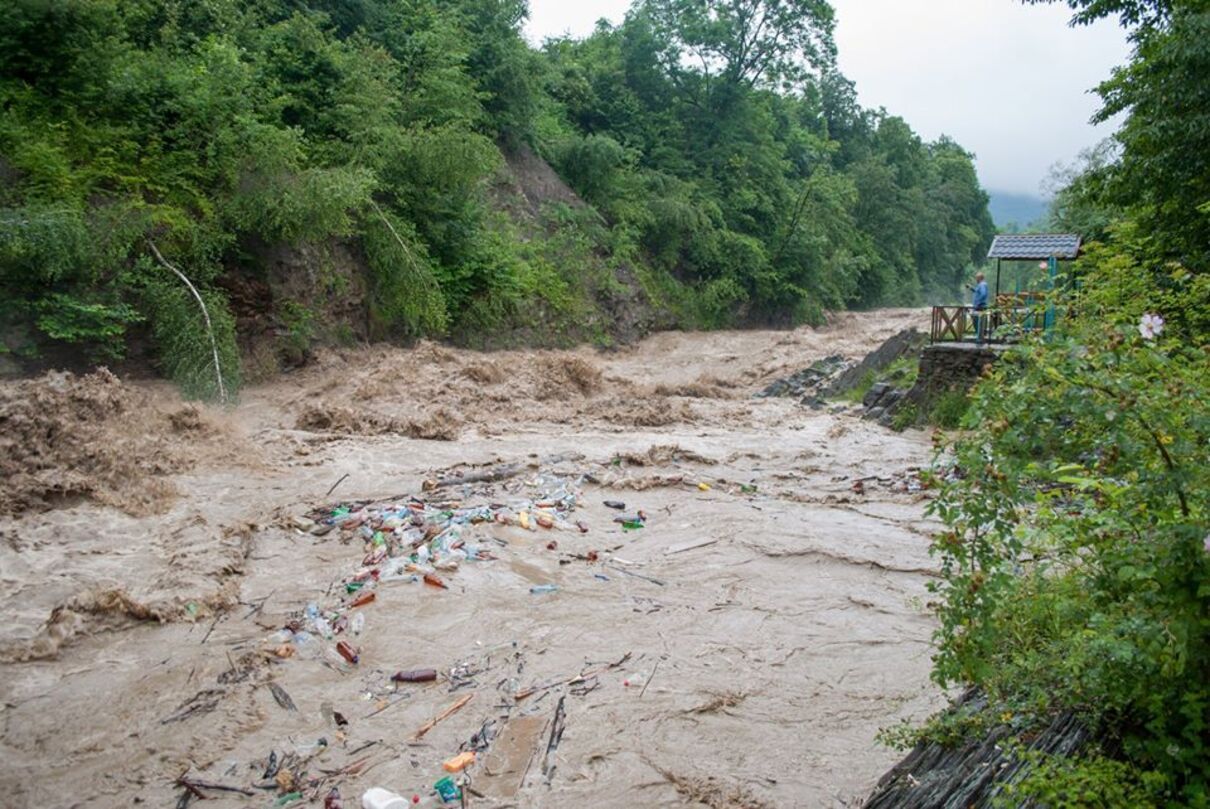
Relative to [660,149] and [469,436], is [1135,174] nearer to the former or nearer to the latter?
[469,436]

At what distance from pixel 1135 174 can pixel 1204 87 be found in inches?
48.9

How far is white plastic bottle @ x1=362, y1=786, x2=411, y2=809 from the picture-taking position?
4082 mm

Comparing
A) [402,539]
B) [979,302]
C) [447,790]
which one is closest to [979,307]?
[979,302]

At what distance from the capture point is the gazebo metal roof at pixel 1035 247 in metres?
15.4

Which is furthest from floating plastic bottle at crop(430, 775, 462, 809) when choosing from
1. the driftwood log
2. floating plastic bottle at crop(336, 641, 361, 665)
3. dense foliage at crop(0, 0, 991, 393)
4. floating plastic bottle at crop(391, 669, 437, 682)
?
dense foliage at crop(0, 0, 991, 393)

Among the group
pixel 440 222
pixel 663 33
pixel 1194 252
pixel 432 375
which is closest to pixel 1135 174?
pixel 1194 252

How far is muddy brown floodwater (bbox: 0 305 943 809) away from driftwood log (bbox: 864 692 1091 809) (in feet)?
2.80

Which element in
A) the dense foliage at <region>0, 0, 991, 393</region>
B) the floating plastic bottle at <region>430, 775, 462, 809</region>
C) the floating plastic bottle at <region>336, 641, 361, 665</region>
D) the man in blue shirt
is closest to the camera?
the floating plastic bottle at <region>430, 775, 462, 809</region>

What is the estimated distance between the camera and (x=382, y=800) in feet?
13.5

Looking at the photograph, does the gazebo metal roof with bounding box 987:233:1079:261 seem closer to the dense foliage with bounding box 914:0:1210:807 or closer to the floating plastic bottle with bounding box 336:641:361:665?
the dense foliage with bounding box 914:0:1210:807

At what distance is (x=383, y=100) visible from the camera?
17625mm

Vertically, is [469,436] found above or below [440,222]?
below

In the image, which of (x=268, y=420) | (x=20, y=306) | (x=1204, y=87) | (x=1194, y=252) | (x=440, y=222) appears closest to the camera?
(x=1204, y=87)

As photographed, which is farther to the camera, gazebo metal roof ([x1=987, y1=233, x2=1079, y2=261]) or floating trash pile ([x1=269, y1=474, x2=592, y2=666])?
gazebo metal roof ([x1=987, y1=233, x2=1079, y2=261])
